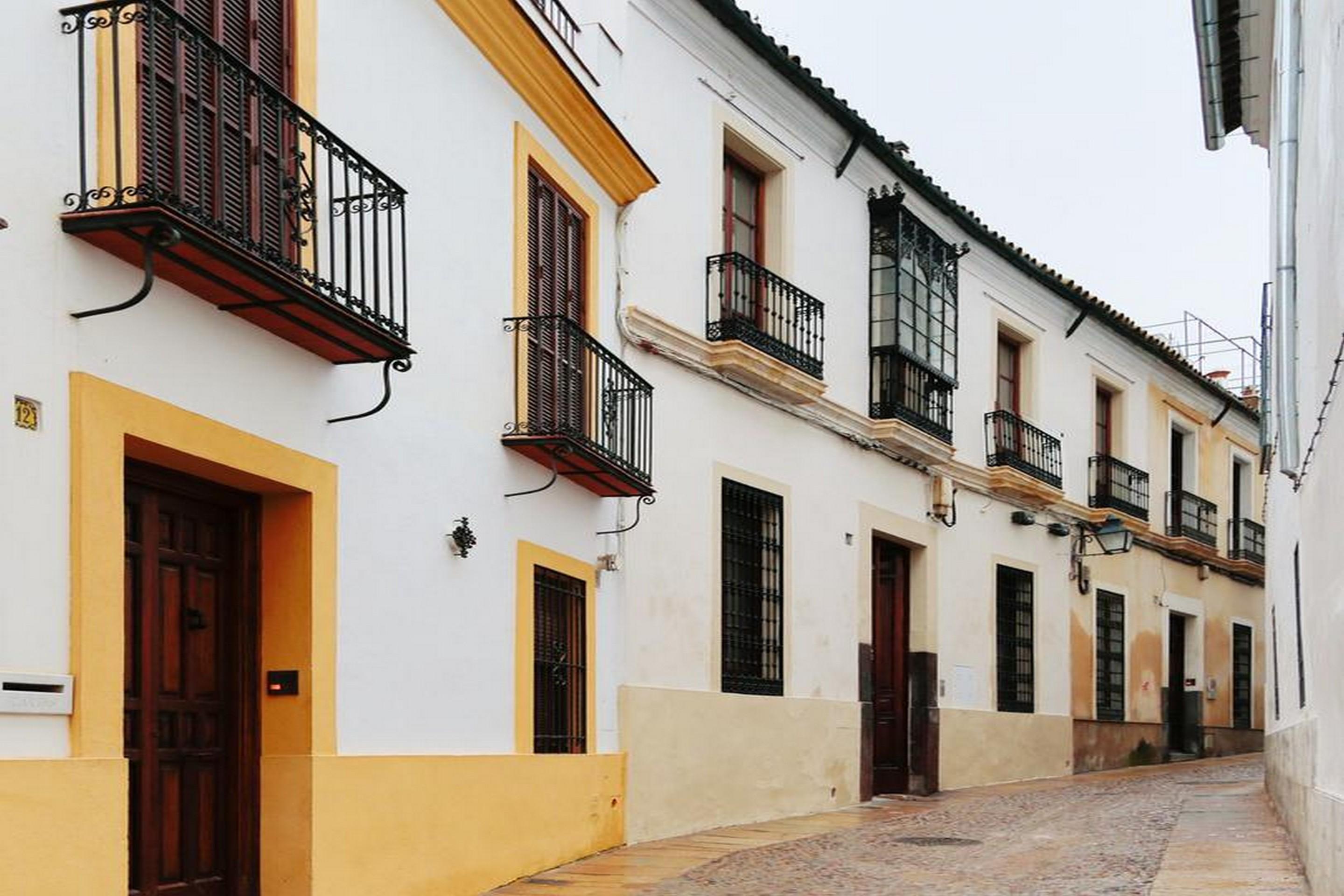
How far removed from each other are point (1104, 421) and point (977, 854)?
11558 millimetres

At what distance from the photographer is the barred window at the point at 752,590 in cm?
Result: 1230

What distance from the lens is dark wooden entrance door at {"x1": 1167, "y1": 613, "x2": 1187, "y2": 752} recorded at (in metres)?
23.0

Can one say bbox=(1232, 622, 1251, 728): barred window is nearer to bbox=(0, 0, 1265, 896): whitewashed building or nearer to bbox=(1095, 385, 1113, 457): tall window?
bbox=(1095, 385, 1113, 457): tall window

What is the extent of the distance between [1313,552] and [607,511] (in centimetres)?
450

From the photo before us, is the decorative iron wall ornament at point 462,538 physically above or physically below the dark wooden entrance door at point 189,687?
above

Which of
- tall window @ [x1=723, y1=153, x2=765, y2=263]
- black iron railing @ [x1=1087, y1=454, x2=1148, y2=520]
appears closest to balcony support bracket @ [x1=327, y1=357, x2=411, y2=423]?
tall window @ [x1=723, y1=153, x2=765, y2=263]

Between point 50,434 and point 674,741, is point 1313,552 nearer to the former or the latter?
point 674,741

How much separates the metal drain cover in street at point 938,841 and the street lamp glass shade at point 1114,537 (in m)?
8.13

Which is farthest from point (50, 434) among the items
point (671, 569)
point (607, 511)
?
point (671, 569)

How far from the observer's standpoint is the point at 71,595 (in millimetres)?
5434

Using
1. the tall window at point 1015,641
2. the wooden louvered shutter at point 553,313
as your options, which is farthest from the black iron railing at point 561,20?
the tall window at point 1015,641

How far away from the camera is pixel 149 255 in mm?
5512

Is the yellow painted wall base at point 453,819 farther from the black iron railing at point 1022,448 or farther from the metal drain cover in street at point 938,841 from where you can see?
the black iron railing at point 1022,448

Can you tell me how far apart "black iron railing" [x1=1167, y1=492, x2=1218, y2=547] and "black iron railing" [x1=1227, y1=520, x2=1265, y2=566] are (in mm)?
724
